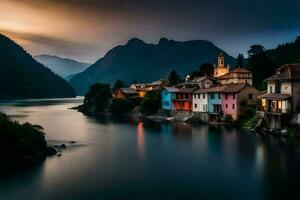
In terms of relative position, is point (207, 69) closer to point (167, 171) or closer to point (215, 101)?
point (215, 101)

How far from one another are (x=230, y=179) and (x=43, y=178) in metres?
16.8

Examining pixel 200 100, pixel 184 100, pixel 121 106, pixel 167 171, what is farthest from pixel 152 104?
pixel 167 171

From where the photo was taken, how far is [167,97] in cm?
9550

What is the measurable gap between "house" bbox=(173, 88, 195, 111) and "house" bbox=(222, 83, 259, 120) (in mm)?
15464

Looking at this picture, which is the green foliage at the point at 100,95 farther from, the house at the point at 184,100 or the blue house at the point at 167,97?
the house at the point at 184,100

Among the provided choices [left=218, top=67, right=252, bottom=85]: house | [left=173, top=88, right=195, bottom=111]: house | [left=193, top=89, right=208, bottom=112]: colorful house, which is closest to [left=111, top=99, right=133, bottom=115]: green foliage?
[left=173, top=88, right=195, bottom=111]: house

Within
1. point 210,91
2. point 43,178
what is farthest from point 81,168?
point 210,91

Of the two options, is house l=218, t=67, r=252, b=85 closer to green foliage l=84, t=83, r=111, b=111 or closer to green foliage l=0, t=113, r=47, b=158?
green foliage l=84, t=83, r=111, b=111

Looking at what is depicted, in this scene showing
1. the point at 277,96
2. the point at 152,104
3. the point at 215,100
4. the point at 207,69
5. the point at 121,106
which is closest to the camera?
the point at 277,96

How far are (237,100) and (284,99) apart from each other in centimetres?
1488

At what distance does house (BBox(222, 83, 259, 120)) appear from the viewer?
7194cm

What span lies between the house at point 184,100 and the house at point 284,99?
28806mm

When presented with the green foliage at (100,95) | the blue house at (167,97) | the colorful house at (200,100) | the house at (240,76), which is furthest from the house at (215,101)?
the green foliage at (100,95)

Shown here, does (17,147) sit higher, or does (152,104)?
(152,104)
